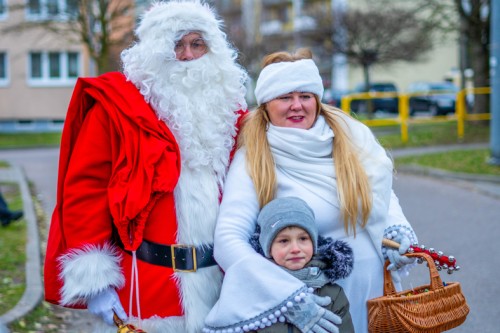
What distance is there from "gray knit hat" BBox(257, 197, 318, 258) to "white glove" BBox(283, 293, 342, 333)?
0.89 feet

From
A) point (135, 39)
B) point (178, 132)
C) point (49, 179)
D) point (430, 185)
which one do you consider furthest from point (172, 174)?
point (49, 179)

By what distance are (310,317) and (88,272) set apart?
974mm

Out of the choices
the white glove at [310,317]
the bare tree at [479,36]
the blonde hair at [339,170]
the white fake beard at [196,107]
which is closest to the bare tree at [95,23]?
the bare tree at [479,36]

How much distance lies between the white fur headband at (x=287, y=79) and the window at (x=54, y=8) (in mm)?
17559

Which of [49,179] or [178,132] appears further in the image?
[49,179]

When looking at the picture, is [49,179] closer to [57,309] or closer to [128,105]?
[57,309]

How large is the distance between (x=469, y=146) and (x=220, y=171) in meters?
14.3

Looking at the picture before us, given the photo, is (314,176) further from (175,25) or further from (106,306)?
(106,306)

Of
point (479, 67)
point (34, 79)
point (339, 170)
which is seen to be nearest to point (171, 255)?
point (339, 170)

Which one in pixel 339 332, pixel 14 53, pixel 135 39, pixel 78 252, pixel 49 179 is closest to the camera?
pixel 339 332

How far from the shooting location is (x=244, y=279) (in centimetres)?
299

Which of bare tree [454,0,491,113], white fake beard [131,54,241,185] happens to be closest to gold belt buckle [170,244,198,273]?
white fake beard [131,54,241,185]

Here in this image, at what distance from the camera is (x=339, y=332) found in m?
2.97

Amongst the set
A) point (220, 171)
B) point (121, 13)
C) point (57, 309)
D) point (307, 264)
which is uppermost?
point (121, 13)
